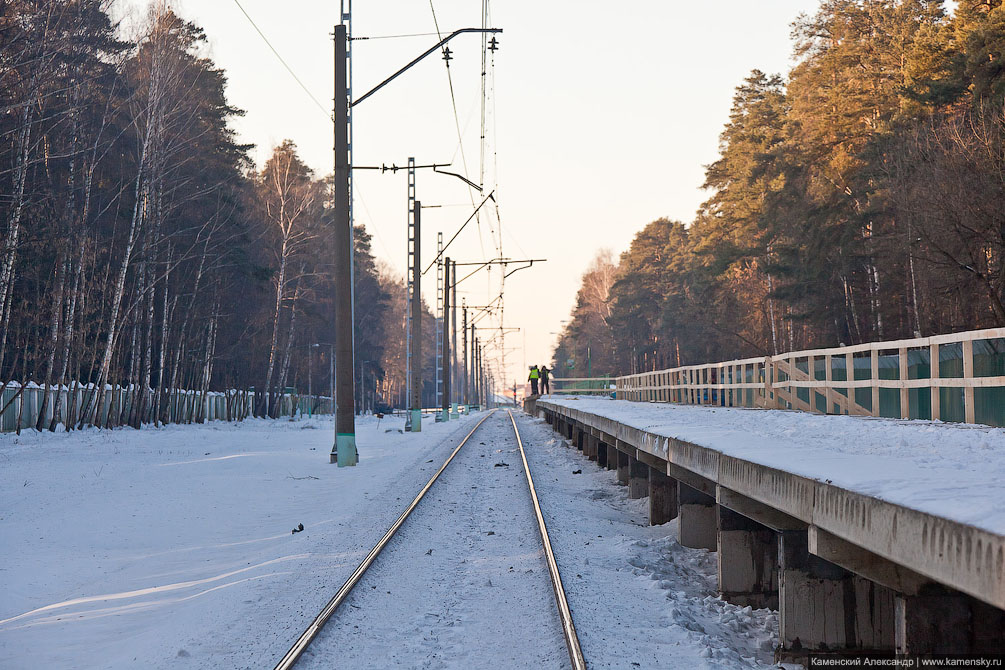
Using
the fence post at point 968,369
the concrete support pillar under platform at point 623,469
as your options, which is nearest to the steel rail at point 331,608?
the fence post at point 968,369

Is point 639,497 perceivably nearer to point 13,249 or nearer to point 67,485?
point 67,485

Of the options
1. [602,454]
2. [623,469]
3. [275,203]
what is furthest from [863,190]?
[275,203]

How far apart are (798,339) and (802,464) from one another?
5223cm

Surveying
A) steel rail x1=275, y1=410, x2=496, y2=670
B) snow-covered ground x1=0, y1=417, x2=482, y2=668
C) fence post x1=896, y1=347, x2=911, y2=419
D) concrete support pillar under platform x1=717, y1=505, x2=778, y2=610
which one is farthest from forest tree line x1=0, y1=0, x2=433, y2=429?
fence post x1=896, y1=347, x2=911, y2=419

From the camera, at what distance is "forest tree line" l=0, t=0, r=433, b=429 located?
22938mm

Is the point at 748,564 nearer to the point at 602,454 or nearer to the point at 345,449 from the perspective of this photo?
the point at 345,449

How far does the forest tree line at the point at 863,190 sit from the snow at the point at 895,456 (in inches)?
658

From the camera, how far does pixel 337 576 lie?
910 centimetres

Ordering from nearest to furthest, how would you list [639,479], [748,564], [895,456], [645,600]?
[895,456] < [645,600] < [748,564] < [639,479]

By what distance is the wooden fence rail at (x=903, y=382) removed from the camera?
36.6 feet

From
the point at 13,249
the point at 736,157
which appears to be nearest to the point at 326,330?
the point at 736,157

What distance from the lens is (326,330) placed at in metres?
84.4

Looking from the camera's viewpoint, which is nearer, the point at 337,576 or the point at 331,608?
the point at 331,608

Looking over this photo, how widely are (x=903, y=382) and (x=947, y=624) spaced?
7.99 metres
